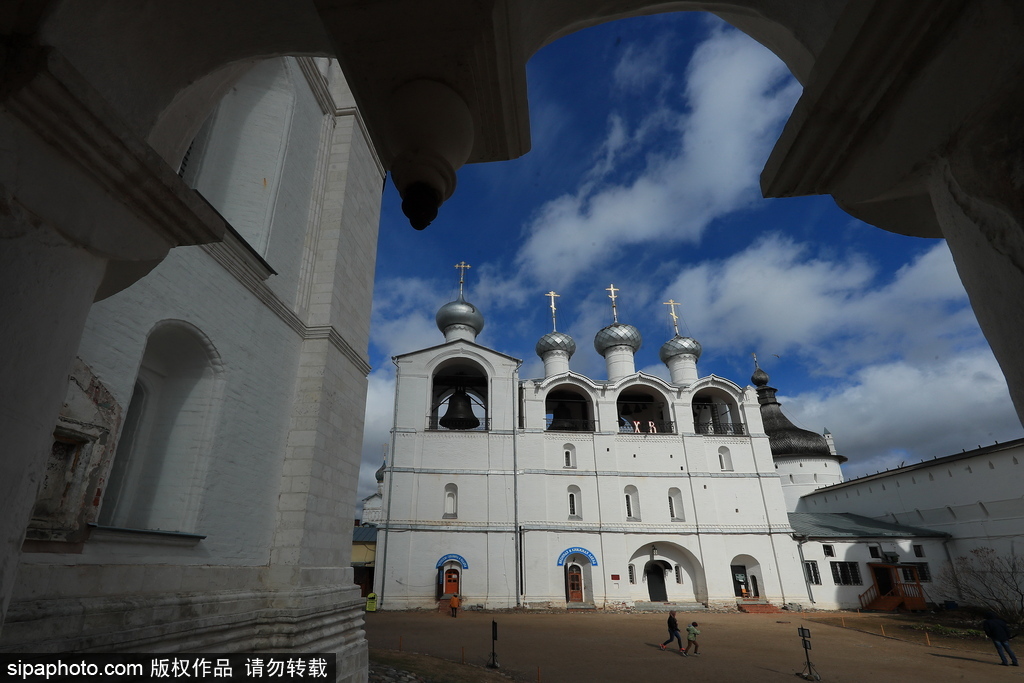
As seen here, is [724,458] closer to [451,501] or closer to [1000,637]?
[451,501]

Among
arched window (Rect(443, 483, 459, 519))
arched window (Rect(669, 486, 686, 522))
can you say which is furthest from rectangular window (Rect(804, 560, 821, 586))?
arched window (Rect(443, 483, 459, 519))

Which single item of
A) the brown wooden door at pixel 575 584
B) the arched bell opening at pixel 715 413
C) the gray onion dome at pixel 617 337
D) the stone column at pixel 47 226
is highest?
the gray onion dome at pixel 617 337

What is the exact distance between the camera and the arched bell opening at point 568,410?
2894 cm

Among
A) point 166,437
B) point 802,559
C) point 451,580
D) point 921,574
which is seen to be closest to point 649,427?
point 802,559

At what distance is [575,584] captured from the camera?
24.9 metres

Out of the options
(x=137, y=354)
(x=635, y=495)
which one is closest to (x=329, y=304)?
(x=137, y=354)

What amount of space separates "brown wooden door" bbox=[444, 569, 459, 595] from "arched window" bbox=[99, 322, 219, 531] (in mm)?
19974

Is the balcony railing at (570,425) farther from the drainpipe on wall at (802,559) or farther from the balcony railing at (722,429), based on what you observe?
the drainpipe on wall at (802,559)

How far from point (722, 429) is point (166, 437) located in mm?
28790

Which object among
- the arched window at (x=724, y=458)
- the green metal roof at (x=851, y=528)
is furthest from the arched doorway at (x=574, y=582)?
the green metal roof at (x=851, y=528)

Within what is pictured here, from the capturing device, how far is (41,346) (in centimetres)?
201

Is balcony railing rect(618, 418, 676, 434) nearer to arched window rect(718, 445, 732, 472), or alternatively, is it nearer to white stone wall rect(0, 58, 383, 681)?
arched window rect(718, 445, 732, 472)

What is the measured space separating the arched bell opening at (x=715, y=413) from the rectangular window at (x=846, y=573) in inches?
298

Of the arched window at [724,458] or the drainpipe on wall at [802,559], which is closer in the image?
the drainpipe on wall at [802,559]
